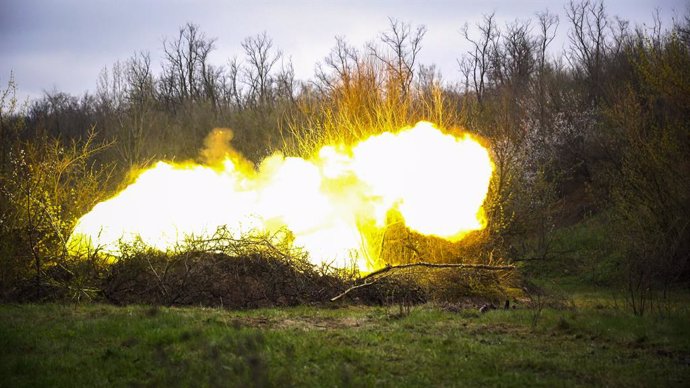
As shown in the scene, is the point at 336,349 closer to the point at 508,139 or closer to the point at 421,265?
the point at 421,265

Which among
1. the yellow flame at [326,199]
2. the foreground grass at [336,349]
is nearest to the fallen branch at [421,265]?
the yellow flame at [326,199]

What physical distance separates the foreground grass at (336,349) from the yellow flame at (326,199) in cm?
496

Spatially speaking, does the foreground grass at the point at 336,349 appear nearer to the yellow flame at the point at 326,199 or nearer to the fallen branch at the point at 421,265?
the fallen branch at the point at 421,265

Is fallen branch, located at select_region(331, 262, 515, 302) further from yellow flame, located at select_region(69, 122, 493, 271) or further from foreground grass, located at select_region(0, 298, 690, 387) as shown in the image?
foreground grass, located at select_region(0, 298, 690, 387)

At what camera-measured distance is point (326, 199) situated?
19234 mm

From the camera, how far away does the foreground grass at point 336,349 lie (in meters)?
7.70

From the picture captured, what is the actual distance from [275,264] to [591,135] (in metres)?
29.4

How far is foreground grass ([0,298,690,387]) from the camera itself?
7695mm

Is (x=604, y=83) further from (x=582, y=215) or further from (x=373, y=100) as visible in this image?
(x=373, y=100)

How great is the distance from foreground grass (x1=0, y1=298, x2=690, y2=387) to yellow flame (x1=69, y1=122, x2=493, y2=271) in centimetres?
496

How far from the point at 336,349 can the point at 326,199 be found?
10.5m

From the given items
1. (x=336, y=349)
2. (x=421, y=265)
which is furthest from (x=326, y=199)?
(x=336, y=349)

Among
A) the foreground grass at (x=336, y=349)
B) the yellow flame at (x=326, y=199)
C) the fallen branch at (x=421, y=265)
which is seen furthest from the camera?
the yellow flame at (x=326, y=199)

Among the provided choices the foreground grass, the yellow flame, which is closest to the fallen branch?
the yellow flame
